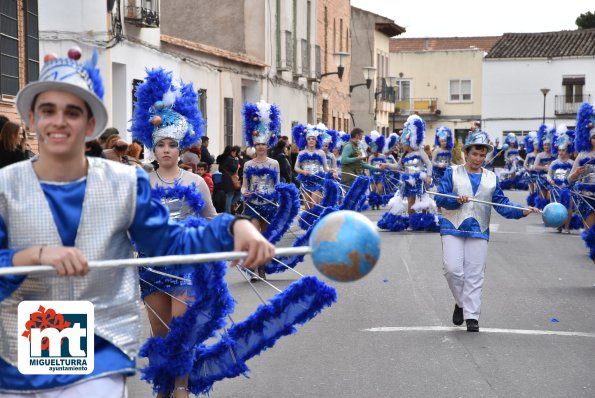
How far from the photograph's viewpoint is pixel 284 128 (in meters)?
40.7

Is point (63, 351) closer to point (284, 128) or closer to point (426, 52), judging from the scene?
point (284, 128)

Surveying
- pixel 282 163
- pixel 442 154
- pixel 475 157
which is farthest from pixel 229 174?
pixel 475 157

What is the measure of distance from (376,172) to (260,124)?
16.4 meters

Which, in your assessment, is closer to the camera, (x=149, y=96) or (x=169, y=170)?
(x=169, y=170)

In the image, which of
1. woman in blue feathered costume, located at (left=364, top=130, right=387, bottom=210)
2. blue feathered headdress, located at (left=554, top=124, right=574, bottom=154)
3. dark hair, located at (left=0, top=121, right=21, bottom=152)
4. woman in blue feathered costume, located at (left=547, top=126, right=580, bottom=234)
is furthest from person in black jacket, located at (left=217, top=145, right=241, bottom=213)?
dark hair, located at (left=0, top=121, right=21, bottom=152)

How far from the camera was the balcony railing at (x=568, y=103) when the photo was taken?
72875 millimetres

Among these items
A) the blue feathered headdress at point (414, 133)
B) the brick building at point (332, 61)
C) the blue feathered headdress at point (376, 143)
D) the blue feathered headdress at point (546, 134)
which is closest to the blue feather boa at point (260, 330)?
the blue feathered headdress at point (414, 133)

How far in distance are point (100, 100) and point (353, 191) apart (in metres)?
12.7

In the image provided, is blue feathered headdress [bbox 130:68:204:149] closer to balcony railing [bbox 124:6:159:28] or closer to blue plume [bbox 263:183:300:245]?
blue plume [bbox 263:183:300:245]

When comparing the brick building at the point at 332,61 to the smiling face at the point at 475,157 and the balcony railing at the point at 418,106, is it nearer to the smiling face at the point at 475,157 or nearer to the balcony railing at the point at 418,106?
the balcony railing at the point at 418,106

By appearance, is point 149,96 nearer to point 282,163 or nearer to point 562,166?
point 282,163

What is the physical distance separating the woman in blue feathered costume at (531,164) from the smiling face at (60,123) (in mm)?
24777

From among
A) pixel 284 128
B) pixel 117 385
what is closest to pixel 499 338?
pixel 117 385

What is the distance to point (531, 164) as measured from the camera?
1282 inches
